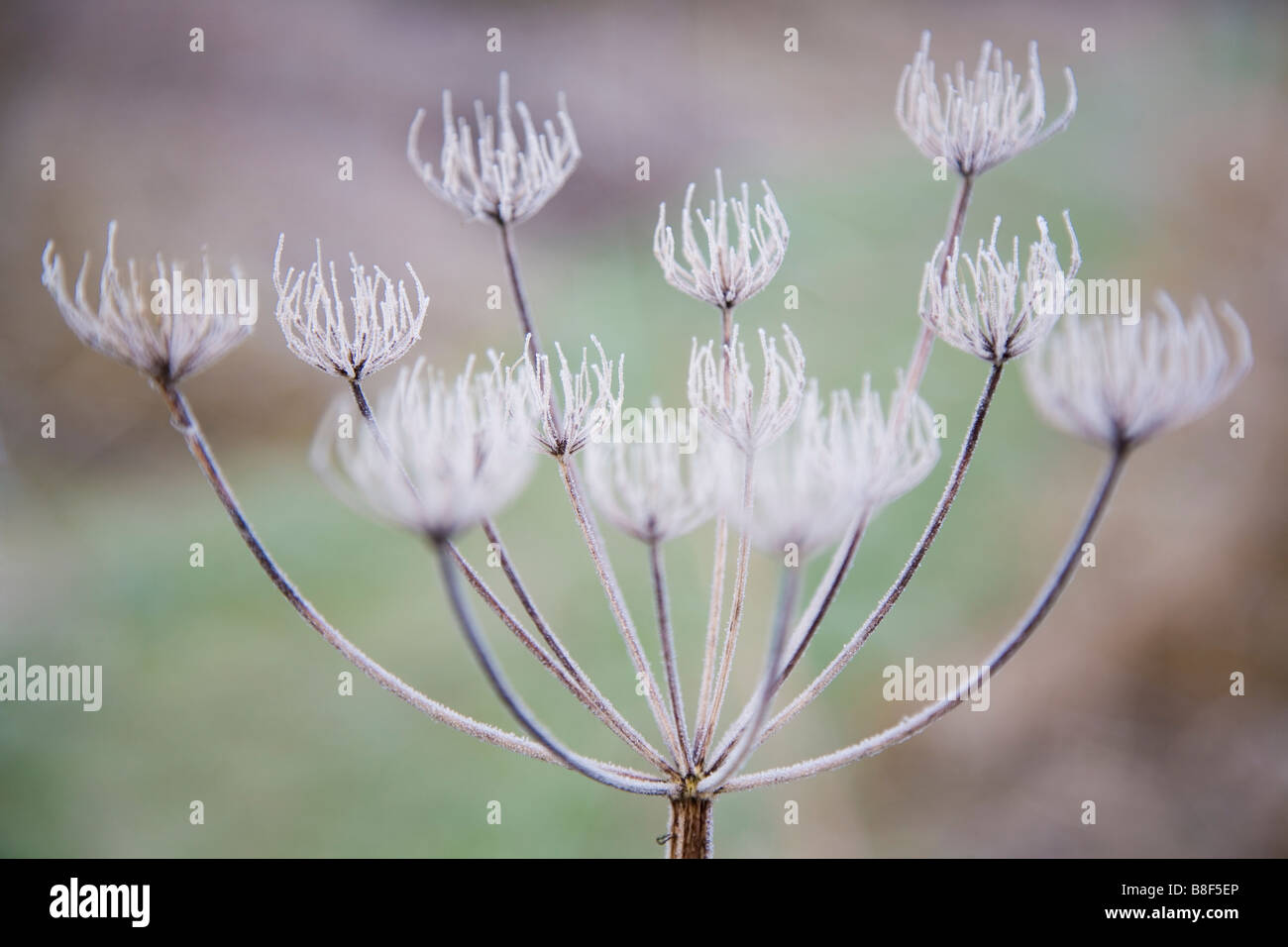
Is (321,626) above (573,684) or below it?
above

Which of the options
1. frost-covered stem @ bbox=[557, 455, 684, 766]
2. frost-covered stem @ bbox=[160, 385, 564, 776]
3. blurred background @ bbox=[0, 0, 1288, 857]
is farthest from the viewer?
blurred background @ bbox=[0, 0, 1288, 857]

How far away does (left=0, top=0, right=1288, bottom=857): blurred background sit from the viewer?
354 cm

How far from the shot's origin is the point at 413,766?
3689mm

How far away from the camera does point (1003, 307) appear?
47.6 inches

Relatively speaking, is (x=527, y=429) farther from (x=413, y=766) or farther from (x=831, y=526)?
(x=413, y=766)

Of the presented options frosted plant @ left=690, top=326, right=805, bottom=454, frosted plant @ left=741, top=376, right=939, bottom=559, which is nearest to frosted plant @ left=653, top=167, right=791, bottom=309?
frosted plant @ left=690, top=326, right=805, bottom=454

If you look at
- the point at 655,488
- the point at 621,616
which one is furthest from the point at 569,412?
the point at 621,616

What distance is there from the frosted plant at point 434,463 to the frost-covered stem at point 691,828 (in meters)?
0.50

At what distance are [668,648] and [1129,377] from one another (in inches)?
28.1

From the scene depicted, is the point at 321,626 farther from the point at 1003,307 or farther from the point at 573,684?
the point at 1003,307

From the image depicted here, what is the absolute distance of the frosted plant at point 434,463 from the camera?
35.9 inches

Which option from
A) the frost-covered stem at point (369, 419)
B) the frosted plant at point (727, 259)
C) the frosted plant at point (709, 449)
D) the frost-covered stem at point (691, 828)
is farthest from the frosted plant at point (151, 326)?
the frost-covered stem at point (691, 828)

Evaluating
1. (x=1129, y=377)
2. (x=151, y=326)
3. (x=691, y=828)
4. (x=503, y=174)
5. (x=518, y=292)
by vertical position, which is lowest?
(x=691, y=828)

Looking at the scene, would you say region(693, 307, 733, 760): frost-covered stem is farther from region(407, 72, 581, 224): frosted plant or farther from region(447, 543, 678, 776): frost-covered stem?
region(407, 72, 581, 224): frosted plant
